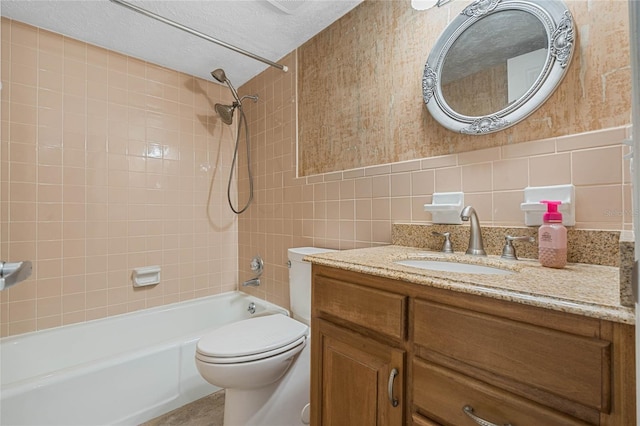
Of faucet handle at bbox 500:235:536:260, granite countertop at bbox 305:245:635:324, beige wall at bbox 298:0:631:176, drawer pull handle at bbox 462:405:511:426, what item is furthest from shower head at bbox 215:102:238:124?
drawer pull handle at bbox 462:405:511:426

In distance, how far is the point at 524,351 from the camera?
1.68 feet

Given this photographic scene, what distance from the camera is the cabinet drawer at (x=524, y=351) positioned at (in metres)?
0.45

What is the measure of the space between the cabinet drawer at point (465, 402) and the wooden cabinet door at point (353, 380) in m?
0.06

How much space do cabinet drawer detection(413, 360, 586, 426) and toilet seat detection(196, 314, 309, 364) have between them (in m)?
0.70

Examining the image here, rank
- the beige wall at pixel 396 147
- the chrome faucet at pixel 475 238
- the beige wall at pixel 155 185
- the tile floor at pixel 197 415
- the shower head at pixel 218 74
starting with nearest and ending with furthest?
1. the beige wall at pixel 396 147
2. the chrome faucet at pixel 475 238
3. the beige wall at pixel 155 185
4. the tile floor at pixel 197 415
5. the shower head at pixel 218 74

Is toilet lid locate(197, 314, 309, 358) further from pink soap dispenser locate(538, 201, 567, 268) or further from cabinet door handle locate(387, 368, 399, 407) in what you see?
pink soap dispenser locate(538, 201, 567, 268)

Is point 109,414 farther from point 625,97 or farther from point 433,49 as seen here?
point 625,97

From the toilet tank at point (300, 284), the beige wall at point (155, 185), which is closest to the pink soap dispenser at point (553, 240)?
the beige wall at point (155, 185)

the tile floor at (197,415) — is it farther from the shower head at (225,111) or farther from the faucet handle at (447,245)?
the shower head at (225,111)

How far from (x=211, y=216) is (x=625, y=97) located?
228 centimetres

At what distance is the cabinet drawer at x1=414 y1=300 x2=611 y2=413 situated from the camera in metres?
0.45

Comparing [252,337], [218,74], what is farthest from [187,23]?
[252,337]

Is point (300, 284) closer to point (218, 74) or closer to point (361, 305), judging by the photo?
point (361, 305)

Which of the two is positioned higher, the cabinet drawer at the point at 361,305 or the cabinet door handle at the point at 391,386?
the cabinet drawer at the point at 361,305
